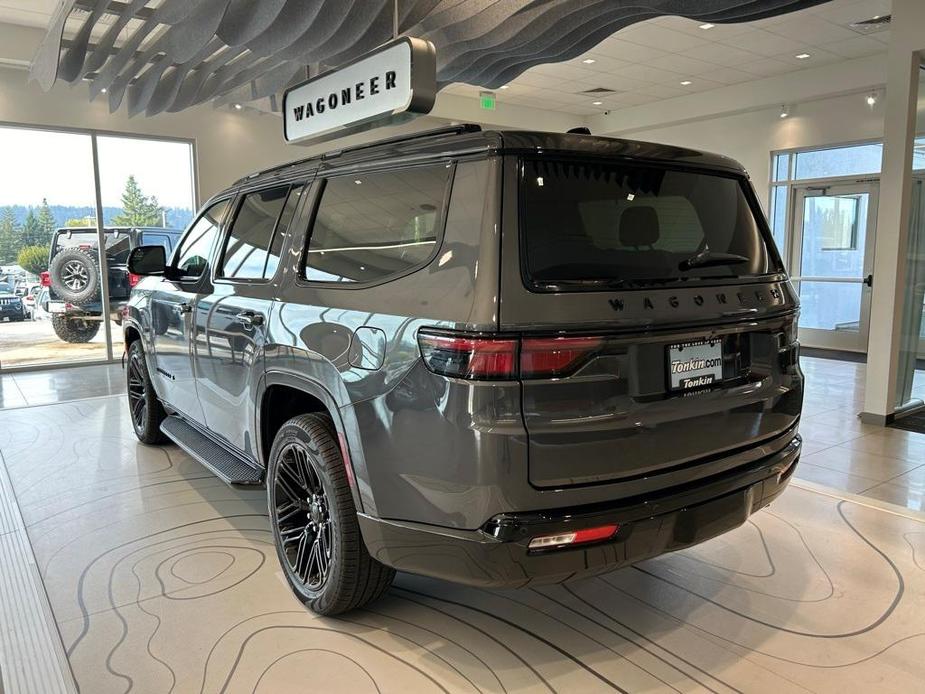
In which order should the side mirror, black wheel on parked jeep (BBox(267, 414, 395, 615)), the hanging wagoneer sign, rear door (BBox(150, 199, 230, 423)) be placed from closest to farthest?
1. black wheel on parked jeep (BBox(267, 414, 395, 615))
2. the hanging wagoneer sign
3. rear door (BBox(150, 199, 230, 423))
4. the side mirror

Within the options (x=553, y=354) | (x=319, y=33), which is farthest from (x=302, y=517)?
(x=319, y=33)

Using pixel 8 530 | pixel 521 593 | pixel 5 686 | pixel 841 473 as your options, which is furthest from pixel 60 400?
pixel 841 473

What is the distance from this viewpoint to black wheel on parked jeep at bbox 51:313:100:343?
28.3ft

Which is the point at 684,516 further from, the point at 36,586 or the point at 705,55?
the point at 705,55

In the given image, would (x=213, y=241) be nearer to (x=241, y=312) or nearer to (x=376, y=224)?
(x=241, y=312)

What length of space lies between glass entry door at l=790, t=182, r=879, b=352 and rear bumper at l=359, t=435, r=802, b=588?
28.1ft

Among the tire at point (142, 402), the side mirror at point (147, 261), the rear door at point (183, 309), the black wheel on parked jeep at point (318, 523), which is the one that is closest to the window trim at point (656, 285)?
the black wheel on parked jeep at point (318, 523)

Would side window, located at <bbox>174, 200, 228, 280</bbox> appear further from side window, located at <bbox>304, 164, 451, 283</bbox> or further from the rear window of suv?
the rear window of suv

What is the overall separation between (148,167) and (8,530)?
6.62 m

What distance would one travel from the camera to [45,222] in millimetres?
8297

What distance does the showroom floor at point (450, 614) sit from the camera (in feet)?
7.04

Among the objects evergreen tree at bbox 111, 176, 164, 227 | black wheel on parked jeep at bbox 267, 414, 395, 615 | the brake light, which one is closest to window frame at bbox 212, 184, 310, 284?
black wheel on parked jeep at bbox 267, 414, 395, 615

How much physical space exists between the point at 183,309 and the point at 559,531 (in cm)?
244

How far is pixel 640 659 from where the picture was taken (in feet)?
7.29
